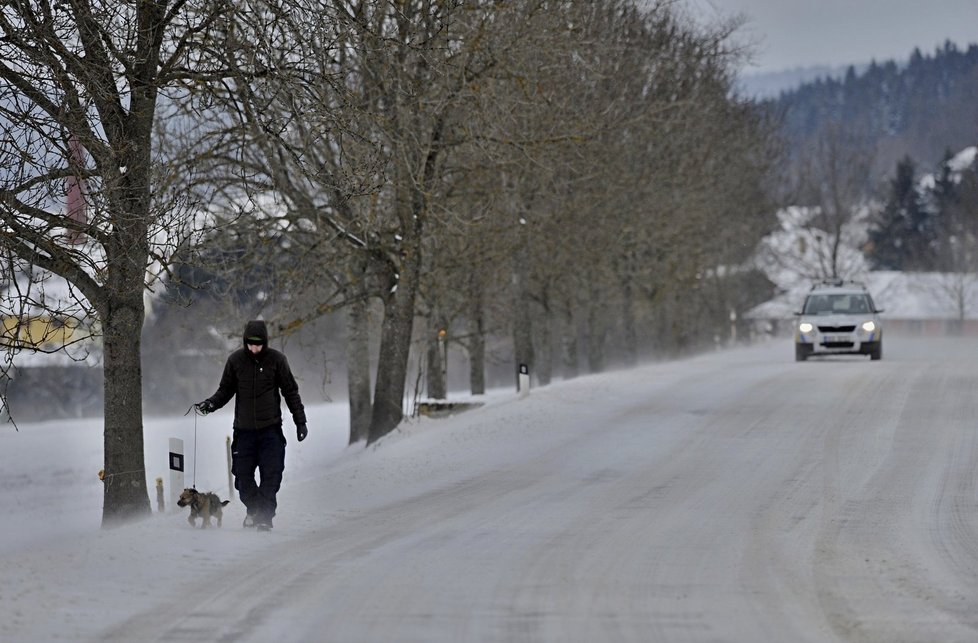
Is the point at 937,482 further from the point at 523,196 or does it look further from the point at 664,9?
the point at 664,9

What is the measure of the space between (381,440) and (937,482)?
30.2 ft

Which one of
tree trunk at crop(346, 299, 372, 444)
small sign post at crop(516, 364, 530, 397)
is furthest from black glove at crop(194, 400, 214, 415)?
tree trunk at crop(346, 299, 372, 444)

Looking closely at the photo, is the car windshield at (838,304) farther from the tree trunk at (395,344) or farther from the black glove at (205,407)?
the black glove at (205,407)

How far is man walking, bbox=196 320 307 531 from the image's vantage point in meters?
11.2

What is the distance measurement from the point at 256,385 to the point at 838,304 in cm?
2607

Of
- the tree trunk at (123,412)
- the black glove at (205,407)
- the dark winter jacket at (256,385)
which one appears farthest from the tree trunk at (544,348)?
the black glove at (205,407)

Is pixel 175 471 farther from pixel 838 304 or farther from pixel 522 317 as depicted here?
pixel 838 304

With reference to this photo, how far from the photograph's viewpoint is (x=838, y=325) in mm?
34312

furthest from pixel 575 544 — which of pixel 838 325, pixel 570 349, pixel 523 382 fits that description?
pixel 570 349

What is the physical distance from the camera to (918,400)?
75.5ft

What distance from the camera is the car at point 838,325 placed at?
34.2 meters

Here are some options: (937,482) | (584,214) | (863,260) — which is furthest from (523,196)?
(863,260)

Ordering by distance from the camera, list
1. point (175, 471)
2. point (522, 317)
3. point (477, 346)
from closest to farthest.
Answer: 1. point (175, 471)
2. point (522, 317)
3. point (477, 346)

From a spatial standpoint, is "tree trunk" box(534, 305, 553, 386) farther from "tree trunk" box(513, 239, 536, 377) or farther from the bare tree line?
"tree trunk" box(513, 239, 536, 377)
